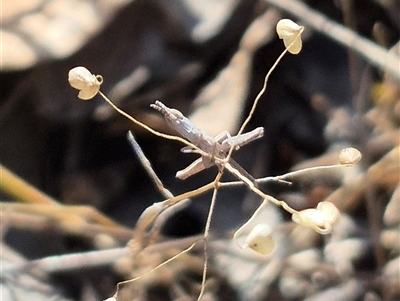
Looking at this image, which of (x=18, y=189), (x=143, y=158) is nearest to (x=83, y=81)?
(x=143, y=158)

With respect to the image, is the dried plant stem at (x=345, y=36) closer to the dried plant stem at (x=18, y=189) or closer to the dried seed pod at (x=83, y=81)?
the dried plant stem at (x=18, y=189)

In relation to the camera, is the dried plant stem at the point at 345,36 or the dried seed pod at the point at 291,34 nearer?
the dried seed pod at the point at 291,34

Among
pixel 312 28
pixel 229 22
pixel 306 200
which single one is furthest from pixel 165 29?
pixel 306 200

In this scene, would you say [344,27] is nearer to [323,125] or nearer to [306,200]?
[323,125]

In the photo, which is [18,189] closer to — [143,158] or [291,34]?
[143,158]

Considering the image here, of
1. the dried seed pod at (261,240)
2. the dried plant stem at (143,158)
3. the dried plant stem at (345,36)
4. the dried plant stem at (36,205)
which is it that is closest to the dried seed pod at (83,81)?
the dried plant stem at (143,158)

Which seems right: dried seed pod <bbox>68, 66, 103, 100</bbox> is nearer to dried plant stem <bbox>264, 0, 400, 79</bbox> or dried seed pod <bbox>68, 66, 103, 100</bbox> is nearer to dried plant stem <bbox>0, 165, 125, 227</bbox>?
dried plant stem <bbox>0, 165, 125, 227</bbox>

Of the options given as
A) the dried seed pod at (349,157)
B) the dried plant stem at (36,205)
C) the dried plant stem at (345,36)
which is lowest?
the dried seed pod at (349,157)

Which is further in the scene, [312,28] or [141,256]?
[312,28]
